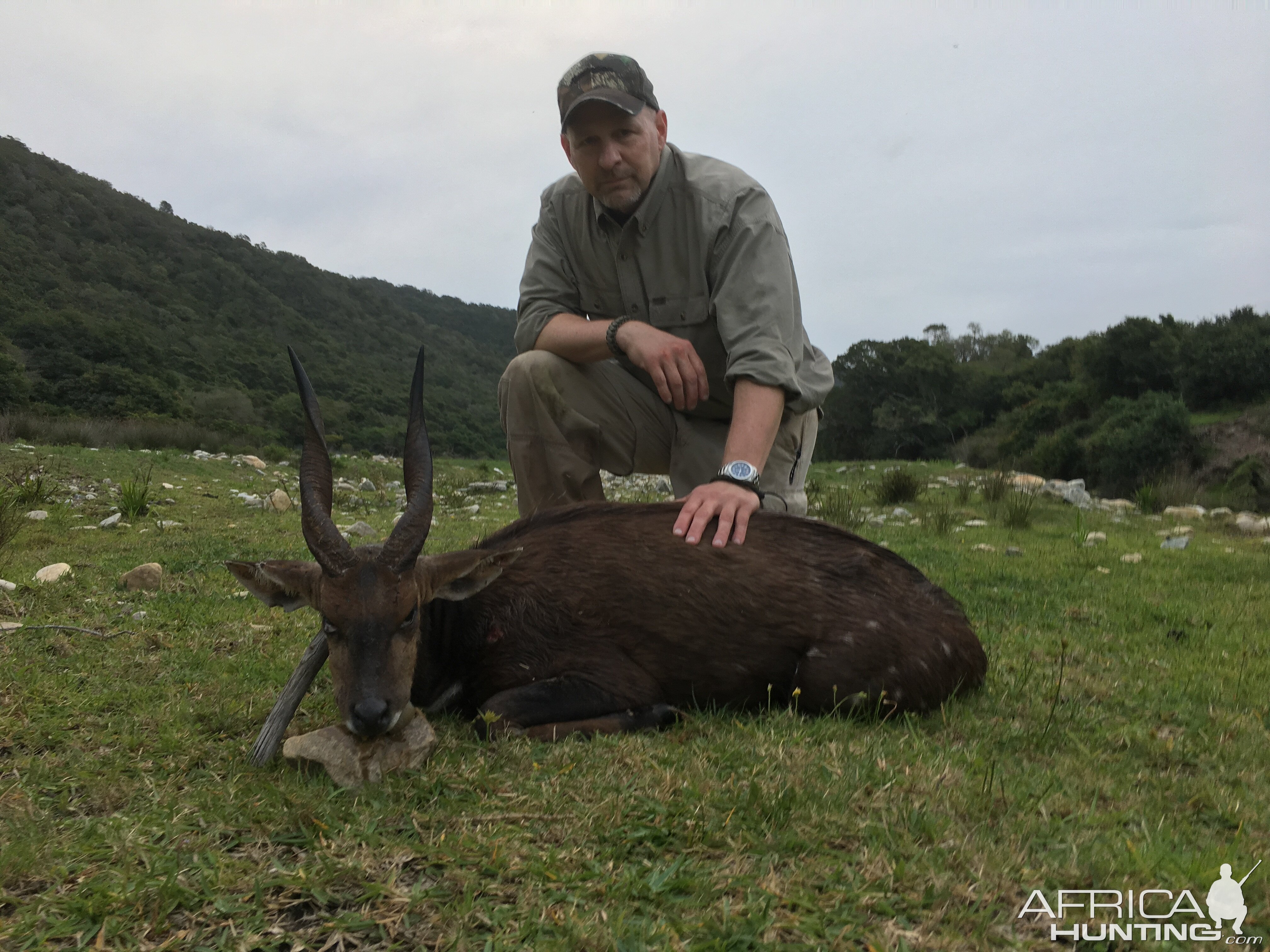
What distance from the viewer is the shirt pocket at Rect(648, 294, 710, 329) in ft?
17.0

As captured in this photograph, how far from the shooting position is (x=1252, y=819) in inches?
105

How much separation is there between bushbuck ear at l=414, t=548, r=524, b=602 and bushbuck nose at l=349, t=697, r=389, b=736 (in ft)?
1.94

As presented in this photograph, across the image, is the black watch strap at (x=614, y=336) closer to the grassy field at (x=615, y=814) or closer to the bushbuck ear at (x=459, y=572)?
the bushbuck ear at (x=459, y=572)

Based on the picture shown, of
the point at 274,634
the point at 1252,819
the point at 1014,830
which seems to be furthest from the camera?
the point at 274,634

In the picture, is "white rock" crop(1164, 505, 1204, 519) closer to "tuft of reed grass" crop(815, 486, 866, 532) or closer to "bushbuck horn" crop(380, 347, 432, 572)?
"tuft of reed grass" crop(815, 486, 866, 532)

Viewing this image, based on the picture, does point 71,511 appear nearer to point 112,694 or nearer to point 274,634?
point 274,634

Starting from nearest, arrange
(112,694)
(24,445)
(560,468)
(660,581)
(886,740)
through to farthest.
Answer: (886,740), (112,694), (660,581), (560,468), (24,445)

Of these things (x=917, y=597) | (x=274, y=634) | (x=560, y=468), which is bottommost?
(x=274, y=634)

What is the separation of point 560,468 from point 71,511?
22.4 ft

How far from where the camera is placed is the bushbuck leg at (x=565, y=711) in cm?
342

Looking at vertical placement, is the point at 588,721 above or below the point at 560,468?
below

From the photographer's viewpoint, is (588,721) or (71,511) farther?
(71,511)

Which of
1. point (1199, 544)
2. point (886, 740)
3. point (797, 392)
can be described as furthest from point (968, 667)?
point (1199, 544)

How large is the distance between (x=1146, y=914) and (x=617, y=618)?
223 centimetres
